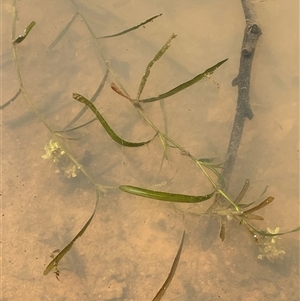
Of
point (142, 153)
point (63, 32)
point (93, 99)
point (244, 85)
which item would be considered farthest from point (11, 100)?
point (244, 85)

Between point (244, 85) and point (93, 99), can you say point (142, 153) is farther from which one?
point (244, 85)

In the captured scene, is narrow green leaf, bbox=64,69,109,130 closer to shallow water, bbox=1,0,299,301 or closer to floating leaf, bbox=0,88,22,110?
shallow water, bbox=1,0,299,301

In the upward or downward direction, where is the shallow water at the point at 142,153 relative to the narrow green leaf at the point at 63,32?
downward

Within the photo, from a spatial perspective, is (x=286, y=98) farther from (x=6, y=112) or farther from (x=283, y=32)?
(x=6, y=112)

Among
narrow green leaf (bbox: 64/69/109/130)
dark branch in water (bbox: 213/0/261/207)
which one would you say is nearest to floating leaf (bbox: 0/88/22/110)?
narrow green leaf (bbox: 64/69/109/130)

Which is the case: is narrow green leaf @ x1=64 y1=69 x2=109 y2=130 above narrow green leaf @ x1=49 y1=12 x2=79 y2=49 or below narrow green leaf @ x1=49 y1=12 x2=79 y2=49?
below

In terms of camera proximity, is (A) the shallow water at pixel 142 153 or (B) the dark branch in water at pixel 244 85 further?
(B) the dark branch in water at pixel 244 85

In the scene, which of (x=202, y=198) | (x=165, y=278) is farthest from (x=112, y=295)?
(x=202, y=198)

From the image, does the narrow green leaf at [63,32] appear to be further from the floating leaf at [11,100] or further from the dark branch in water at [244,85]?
the dark branch in water at [244,85]

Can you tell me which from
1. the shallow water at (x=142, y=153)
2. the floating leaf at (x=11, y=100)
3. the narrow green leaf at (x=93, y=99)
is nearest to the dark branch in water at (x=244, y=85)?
the shallow water at (x=142, y=153)
